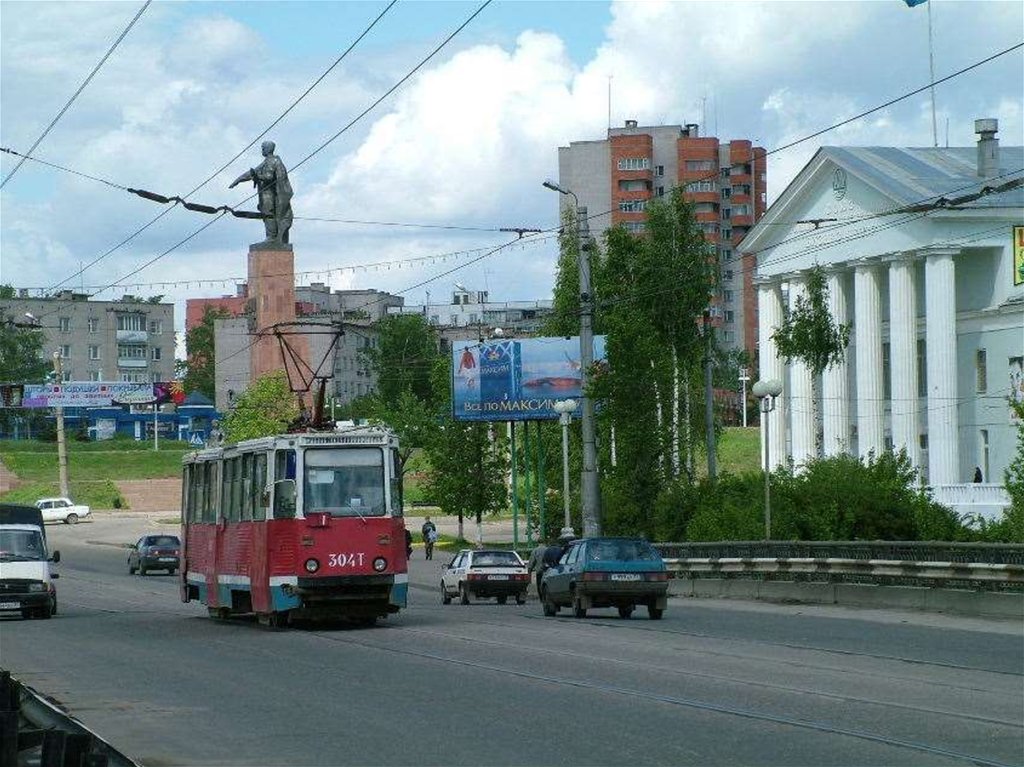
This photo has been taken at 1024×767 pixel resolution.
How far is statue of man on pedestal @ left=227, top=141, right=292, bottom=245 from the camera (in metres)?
55.4

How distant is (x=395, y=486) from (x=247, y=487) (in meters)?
2.75

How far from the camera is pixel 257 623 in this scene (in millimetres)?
32219

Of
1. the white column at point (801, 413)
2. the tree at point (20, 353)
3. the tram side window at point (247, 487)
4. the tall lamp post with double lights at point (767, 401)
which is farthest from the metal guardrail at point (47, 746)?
the tree at point (20, 353)

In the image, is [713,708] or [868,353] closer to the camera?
[713,708]

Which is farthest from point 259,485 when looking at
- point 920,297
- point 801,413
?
point 801,413

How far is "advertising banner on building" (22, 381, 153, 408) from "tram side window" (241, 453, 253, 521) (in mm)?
59192

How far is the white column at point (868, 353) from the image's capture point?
79.9 m

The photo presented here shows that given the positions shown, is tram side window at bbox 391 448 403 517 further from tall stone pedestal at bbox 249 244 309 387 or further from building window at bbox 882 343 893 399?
building window at bbox 882 343 893 399

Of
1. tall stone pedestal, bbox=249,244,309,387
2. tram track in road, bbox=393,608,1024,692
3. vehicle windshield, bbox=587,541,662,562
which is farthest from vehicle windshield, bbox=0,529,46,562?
tall stone pedestal, bbox=249,244,309,387

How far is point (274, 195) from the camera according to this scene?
5609 centimetres

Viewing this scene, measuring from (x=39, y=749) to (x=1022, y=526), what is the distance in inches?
1235

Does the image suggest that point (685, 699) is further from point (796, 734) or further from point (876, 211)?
point (876, 211)

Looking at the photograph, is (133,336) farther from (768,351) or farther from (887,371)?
(887,371)

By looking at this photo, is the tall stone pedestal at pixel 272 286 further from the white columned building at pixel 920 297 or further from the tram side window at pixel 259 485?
the tram side window at pixel 259 485
